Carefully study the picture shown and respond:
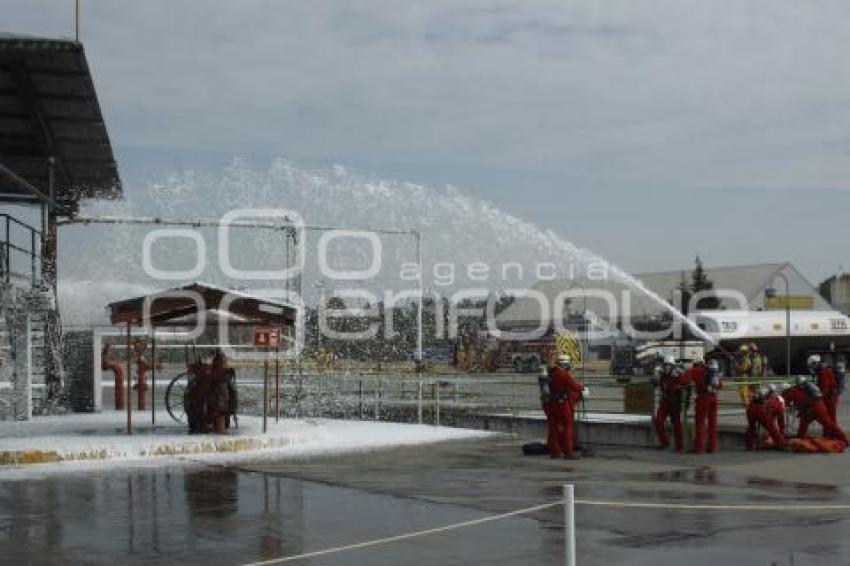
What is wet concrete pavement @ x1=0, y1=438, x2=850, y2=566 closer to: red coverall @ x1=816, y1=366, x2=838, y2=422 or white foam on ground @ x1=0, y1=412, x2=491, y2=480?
white foam on ground @ x1=0, y1=412, x2=491, y2=480

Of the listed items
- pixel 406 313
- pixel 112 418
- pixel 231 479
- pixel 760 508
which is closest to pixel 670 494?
pixel 760 508

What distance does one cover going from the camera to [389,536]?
1030cm

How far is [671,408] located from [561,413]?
2.52 meters

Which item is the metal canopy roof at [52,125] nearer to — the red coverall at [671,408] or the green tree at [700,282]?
the red coverall at [671,408]

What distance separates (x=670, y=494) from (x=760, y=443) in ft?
19.8

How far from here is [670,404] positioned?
63.1ft

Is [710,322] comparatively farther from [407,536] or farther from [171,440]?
[407,536]

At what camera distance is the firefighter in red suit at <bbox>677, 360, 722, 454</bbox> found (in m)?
18.0

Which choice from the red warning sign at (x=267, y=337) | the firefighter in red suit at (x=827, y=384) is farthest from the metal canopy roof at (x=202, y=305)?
the firefighter in red suit at (x=827, y=384)

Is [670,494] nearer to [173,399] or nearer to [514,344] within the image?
[173,399]

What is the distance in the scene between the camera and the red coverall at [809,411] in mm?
18109

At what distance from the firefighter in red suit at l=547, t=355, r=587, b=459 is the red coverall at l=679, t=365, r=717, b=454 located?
197 centimetres

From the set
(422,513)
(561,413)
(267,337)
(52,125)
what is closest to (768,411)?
(561,413)

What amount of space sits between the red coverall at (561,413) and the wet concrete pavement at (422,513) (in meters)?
0.56
